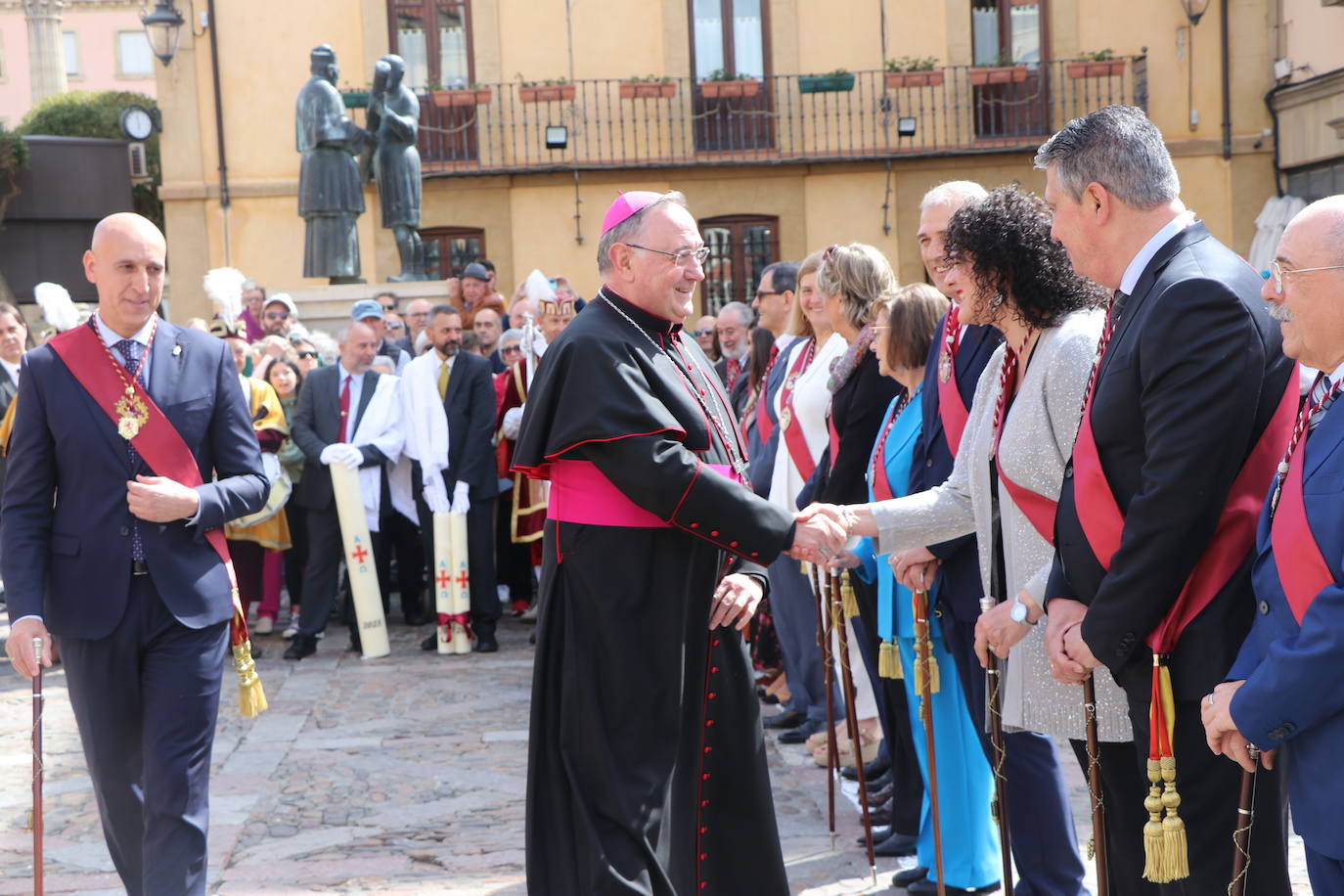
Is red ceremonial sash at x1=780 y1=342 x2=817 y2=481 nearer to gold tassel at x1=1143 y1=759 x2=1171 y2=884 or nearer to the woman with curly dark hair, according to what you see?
the woman with curly dark hair

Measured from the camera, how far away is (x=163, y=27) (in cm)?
1834

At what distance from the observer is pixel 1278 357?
9.42 feet

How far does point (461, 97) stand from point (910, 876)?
1692 cm

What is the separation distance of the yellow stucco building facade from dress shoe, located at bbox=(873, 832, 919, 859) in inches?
630

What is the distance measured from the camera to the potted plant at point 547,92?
19.9 m

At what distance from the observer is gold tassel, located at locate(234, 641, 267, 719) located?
4379 millimetres

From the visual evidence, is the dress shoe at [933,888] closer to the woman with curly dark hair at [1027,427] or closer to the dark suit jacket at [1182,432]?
the woman with curly dark hair at [1027,427]

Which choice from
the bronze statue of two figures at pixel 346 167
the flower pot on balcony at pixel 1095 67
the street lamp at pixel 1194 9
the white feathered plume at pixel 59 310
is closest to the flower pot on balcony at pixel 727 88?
the flower pot on balcony at pixel 1095 67

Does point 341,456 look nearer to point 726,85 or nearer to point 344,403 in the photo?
point 344,403

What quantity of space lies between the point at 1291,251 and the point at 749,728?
1.87m

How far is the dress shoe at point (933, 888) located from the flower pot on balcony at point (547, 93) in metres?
16.8

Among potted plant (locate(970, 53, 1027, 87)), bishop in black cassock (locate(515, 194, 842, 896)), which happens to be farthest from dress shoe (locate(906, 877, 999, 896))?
potted plant (locate(970, 53, 1027, 87))

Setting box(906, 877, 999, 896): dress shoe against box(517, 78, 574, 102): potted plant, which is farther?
box(517, 78, 574, 102): potted plant

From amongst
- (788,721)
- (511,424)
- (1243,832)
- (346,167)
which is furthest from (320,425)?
(1243,832)
